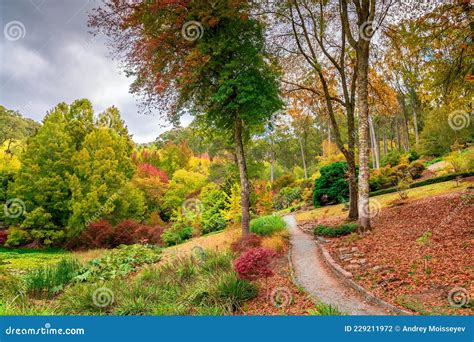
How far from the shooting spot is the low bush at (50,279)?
24.3ft

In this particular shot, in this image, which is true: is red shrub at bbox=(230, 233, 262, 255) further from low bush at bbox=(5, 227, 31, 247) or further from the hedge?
low bush at bbox=(5, 227, 31, 247)

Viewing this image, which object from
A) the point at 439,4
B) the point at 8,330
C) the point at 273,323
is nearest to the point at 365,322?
the point at 273,323

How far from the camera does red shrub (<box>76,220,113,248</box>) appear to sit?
47.5ft

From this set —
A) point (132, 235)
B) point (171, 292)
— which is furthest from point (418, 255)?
point (132, 235)

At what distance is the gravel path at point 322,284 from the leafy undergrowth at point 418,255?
1.01 ft

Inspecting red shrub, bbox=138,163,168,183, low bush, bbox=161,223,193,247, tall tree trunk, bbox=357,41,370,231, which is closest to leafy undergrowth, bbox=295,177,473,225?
tall tree trunk, bbox=357,41,370,231

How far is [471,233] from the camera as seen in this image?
6938mm

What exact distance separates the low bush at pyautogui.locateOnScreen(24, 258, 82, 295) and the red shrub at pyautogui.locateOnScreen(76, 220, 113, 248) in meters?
6.07

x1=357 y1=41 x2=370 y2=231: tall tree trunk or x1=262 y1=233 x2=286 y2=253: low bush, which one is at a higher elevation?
x1=357 y1=41 x2=370 y2=231: tall tree trunk

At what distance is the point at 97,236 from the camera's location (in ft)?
47.5

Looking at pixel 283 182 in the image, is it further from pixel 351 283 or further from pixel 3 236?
pixel 351 283

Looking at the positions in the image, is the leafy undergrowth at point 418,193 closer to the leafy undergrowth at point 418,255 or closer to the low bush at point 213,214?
the leafy undergrowth at point 418,255

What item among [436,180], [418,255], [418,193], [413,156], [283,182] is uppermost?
[413,156]

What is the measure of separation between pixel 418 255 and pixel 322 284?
1.98 m
